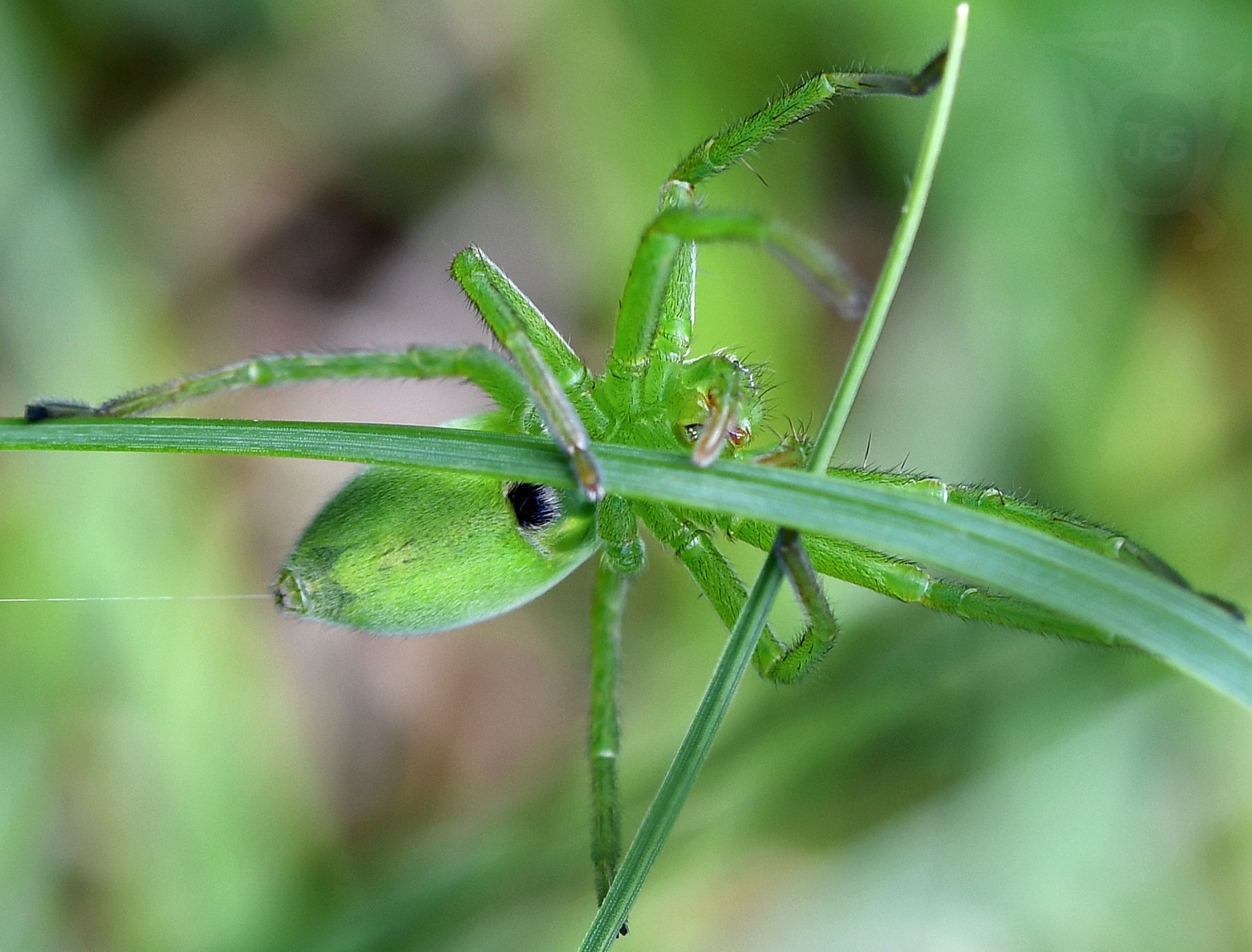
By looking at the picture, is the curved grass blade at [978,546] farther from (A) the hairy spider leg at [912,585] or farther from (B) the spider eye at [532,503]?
(B) the spider eye at [532,503]

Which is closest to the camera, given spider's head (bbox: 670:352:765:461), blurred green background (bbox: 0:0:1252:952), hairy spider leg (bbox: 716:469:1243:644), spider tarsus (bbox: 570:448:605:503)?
spider tarsus (bbox: 570:448:605:503)

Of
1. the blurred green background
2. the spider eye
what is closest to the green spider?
the spider eye

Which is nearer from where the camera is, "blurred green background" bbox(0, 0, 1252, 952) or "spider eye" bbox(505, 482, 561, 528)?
"spider eye" bbox(505, 482, 561, 528)
